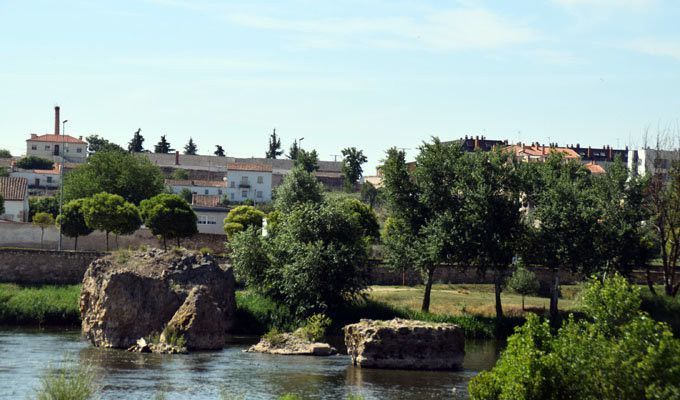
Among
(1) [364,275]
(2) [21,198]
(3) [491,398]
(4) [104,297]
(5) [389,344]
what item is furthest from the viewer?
(2) [21,198]

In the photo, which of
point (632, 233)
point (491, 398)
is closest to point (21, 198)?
point (632, 233)

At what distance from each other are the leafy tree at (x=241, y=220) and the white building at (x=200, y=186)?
46315 mm

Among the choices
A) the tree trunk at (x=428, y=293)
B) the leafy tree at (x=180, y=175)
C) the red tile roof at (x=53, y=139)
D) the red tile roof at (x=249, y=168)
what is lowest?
the tree trunk at (x=428, y=293)

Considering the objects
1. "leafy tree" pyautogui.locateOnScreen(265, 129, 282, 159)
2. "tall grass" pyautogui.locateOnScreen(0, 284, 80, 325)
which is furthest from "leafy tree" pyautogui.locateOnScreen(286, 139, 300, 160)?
"tall grass" pyautogui.locateOnScreen(0, 284, 80, 325)

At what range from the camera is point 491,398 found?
31438 mm

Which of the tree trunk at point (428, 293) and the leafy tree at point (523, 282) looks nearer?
the tree trunk at point (428, 293)

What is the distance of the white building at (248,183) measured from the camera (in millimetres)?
137625

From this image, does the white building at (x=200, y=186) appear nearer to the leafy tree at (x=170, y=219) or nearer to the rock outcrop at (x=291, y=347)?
the leafy tree at (x=170, y=219)

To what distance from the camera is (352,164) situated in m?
151

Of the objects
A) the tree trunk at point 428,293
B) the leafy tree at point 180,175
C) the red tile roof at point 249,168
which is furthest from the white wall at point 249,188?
the tree trunk at point 428,293

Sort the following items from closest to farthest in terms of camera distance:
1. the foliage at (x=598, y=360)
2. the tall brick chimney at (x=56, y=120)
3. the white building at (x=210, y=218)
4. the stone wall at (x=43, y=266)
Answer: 1. the foliage at (x=598, y=360)
2. the stone wall at (x=43, y=266)
3. the white building at (x=210, y=218)
4. the tall brick chimney at (x=56, y=120)

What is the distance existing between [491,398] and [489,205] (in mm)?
32294

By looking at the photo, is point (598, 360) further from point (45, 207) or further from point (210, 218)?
point (45, 207)

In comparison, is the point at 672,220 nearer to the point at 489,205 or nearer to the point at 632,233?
the point at 632,233
